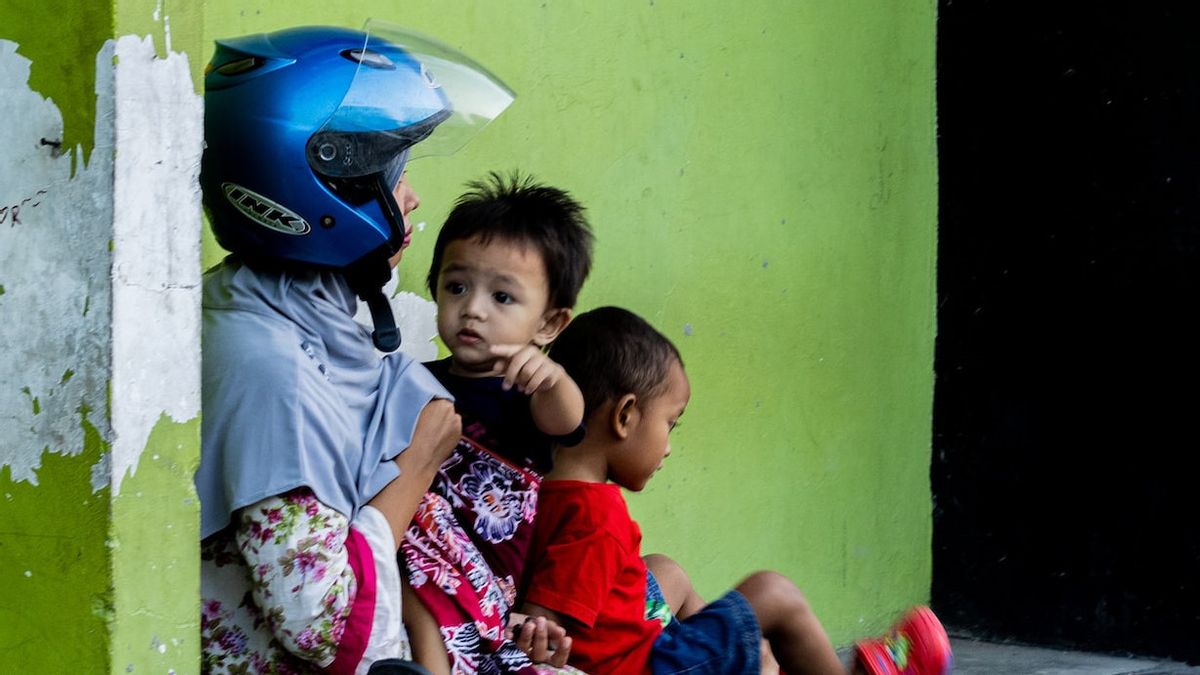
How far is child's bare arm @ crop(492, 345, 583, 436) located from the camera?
2.76m

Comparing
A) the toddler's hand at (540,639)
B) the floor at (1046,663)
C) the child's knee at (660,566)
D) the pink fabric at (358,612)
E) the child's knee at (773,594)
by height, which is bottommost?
the floor at (1046,663)

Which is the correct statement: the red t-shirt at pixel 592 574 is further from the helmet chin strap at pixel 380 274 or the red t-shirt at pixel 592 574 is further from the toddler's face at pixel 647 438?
the helmet chin strap at pixel 380 274

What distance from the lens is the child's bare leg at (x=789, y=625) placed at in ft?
11.3

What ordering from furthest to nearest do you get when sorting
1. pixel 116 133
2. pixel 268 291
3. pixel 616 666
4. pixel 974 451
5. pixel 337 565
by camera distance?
pixel 974 451 < pixel 616 666 < pixel 268 291 < pixel 337 565 < pixel 116 133

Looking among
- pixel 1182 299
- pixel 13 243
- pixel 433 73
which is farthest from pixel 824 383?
pixel 13 243

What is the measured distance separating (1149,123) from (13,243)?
3807mm

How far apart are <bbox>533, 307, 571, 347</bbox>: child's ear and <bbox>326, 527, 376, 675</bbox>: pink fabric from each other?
69 cm

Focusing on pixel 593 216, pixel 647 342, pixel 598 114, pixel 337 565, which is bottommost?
pixel 337 565

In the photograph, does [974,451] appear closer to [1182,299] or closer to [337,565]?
[1182,299]

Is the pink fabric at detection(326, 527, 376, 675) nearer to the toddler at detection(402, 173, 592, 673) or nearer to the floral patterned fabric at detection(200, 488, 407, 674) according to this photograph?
the floral patterned fabric at detection(200, 488, 407, 674)

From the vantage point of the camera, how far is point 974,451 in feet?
17.8

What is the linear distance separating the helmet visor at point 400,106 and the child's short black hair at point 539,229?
240mm

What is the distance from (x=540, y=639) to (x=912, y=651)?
1.08m

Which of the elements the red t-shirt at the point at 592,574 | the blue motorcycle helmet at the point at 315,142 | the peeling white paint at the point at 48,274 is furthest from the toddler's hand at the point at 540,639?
the peeling white paint at the point at 48,274
